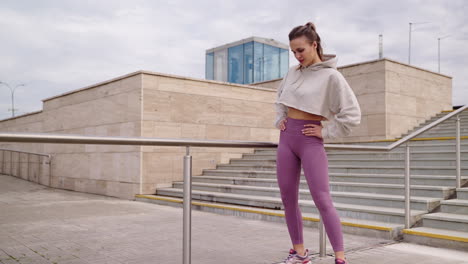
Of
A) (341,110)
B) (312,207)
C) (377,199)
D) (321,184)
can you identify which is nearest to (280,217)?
(312,207)

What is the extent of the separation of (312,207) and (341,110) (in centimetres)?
351

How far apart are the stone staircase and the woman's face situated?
2674 millimetres

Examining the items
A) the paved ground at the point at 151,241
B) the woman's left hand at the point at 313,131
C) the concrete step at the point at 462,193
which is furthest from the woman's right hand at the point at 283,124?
the concrete step at the point at 462,193

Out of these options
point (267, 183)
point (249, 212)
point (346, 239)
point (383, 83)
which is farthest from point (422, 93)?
point (346, 239)

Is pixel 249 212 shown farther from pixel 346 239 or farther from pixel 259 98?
A: pixel 259 98

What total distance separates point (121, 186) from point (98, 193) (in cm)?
101

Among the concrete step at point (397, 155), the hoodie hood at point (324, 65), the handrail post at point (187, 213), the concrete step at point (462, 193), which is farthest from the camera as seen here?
the concrete step at point (397, 155)

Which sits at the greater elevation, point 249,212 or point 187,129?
point 187,129

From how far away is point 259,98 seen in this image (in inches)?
449

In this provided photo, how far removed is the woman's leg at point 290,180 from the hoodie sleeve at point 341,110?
275mm

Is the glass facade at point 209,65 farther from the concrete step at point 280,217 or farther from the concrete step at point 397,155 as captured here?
the concrete step at point 280,217

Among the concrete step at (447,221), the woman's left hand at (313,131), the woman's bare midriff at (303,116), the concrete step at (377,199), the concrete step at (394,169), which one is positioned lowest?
the concrete step at (447,221)

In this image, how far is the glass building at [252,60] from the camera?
829 inches

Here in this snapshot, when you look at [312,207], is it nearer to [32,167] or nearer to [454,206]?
[454,206]
